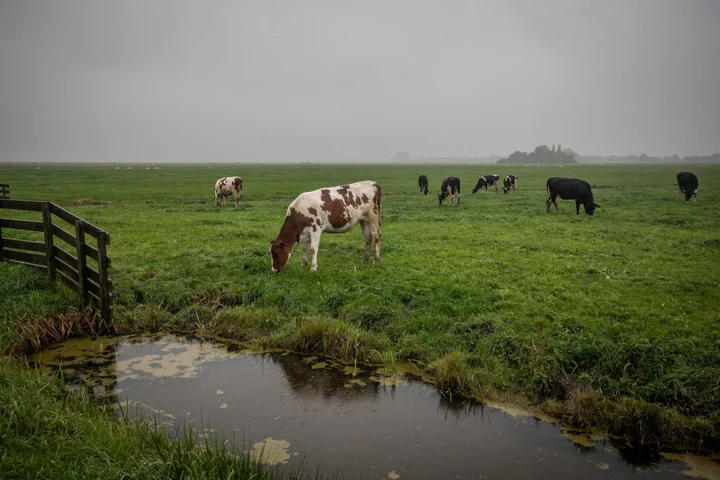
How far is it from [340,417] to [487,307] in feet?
16.0

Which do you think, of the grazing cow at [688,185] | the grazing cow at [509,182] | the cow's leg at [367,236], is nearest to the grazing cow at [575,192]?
the grazing cow at [688,185]

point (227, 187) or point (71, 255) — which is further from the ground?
point (227, 187)

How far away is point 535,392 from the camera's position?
7961 millimetres

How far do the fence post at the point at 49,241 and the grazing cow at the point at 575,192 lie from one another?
81.6 feet

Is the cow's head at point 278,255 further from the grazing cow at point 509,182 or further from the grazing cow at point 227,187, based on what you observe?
the grazing cow at point 509,182

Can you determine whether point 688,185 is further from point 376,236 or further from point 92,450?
point 92,450

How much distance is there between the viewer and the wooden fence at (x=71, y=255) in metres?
9.80

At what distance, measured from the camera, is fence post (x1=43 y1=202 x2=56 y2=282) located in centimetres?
1073

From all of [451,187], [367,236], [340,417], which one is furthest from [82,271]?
[451,187]

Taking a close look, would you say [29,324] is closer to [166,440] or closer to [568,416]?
[166,440]

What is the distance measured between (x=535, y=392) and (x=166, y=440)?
5.79m

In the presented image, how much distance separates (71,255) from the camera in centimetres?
1068

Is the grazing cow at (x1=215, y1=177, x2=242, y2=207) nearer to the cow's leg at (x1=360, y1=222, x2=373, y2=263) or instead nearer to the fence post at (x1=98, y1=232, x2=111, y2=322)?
the cow's leg at (x1=360, y1=222, x2=373, y2=263)

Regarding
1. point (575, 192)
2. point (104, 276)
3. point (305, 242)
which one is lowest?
point (104, 276)
